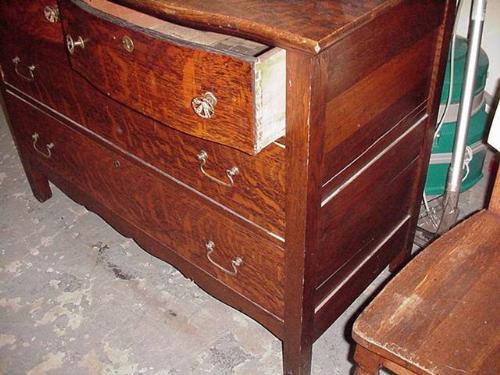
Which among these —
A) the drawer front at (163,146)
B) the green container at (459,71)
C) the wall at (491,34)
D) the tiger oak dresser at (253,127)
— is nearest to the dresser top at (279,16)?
the tiger oak dresser at (253,127)

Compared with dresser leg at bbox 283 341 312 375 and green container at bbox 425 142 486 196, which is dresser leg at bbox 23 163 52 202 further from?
green container at bbox 425 142 486 196

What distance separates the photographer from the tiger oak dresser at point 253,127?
85 centimetres

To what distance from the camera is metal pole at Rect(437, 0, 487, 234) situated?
1294 millimetres

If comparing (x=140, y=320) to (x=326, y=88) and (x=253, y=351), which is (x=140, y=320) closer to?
(x=253, y=351)

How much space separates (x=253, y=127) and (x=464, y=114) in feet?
2.57

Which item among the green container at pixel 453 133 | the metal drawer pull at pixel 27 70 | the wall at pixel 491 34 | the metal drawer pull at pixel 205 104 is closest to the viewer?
the metal drawer pull at pixel 205 104

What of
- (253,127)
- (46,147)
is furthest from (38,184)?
(253,127)

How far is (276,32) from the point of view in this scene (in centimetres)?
79

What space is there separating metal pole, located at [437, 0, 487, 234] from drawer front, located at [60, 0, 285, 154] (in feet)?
2.20

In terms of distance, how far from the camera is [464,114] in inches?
55.8

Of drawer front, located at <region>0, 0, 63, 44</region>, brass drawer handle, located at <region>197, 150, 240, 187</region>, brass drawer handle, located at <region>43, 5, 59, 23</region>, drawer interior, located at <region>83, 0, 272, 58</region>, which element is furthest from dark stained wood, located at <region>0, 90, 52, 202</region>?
brass drawer handle, located at <region>197, 150, 240, 187</region>

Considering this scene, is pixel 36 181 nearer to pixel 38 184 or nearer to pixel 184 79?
pixel 38 184

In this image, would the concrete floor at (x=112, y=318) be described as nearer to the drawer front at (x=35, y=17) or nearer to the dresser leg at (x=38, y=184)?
the dresser leg at (x=38, y=184)

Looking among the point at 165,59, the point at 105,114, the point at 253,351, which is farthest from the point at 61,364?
the point at 165,59
